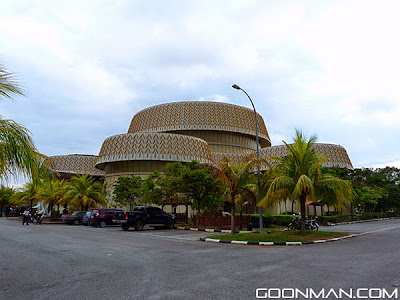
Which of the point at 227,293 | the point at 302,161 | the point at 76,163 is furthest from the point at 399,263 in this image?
the point at 76,163

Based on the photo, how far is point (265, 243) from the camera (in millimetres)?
14688

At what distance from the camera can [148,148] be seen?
158 feet

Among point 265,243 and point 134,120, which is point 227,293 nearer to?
point 265,243

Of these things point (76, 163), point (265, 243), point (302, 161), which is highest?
point (76, 163)

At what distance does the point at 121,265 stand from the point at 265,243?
793 cm

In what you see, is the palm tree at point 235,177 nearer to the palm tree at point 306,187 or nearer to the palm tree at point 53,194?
the palm tree at point 306,187

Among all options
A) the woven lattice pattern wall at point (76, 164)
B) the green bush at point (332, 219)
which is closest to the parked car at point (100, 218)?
the green bush at point (332, 219)

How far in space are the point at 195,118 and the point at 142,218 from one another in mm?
39868

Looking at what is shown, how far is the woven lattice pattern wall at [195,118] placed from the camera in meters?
61.7

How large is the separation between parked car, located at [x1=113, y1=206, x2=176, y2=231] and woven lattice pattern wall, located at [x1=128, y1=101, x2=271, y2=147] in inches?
1439

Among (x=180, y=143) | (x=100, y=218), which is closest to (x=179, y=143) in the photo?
(x=180, y=143)

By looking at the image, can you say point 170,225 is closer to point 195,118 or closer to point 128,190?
point 128,190

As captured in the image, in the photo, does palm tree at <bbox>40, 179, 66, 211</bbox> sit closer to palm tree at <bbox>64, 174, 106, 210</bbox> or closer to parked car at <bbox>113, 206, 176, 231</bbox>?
palm tree at <bbox>64, 174, 106, 210</bbox>

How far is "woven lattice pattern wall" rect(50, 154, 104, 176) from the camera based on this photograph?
205 ft
